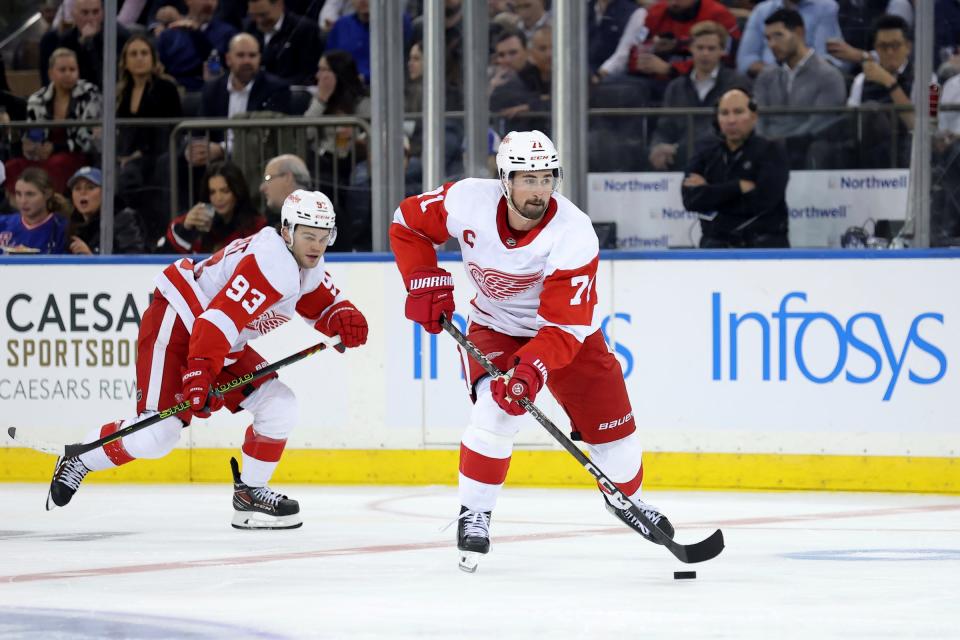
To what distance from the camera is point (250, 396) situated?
5.51 m

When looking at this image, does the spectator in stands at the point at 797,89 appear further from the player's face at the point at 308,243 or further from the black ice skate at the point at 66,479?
the black ice skate at the point at 66,479

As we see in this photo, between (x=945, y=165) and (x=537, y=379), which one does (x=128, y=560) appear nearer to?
(x=537, y=379)

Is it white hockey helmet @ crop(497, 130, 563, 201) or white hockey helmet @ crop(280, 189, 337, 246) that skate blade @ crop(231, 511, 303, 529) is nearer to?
white hockey helmet @ crop(280, 189, 337, 246)

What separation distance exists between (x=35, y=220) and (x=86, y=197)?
29cm

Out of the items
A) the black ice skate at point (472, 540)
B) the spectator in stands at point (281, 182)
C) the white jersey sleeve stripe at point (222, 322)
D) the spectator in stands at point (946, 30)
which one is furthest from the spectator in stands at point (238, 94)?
the black ice skate at point (472, 540)

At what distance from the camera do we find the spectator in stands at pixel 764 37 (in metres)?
A: 7.17

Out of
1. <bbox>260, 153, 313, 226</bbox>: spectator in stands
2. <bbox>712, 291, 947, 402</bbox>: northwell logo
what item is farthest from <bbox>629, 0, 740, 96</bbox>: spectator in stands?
<bbox>260, 153, 313, 226</bbox>: spectator in stands

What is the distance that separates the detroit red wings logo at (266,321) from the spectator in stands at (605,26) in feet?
8.09

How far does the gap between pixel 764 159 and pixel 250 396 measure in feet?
8.41

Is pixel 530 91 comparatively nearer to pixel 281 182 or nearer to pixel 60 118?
pixel 281 182

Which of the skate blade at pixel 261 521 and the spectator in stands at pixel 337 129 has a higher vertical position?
the spectator in stands at pixel 337 129

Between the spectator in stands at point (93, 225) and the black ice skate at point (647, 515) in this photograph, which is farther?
the spectator in stands at point (93, 225)

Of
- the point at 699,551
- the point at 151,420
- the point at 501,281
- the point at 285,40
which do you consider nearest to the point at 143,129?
the point at 285,40

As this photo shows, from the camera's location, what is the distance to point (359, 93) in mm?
7703
